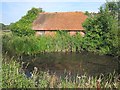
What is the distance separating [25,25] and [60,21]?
16.5 ft

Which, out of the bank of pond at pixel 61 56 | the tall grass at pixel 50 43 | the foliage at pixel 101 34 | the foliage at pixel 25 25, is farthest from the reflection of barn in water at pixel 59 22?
the tall grass at pixel 50 43

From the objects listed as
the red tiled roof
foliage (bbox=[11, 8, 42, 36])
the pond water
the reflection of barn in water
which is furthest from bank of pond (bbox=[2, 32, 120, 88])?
foliage (bbox=[11, 8, 42, 36])

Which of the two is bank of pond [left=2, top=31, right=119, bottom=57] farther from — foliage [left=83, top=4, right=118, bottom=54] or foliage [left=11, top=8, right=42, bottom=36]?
foliage [left=11, top=8, right=42, bottom=36]

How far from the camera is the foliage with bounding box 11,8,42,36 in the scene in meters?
35.1

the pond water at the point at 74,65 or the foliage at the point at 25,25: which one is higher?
the foliage at the point at 25,25

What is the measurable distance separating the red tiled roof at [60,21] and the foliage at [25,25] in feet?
2.91

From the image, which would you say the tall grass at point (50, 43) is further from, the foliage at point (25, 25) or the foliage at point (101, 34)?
the foliage at point (25, 25)

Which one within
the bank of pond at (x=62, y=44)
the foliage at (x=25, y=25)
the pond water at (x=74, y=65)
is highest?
the foliage at (x=25, y=25)

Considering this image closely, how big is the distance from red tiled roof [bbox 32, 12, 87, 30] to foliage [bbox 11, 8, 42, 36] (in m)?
0.89

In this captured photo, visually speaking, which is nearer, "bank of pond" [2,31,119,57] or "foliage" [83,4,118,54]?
"bank of pond" [2,31,119,57]

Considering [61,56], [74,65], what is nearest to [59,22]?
[61,56]

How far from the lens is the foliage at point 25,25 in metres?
35.1

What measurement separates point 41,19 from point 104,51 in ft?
46.7

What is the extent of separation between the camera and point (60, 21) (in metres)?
38.0
